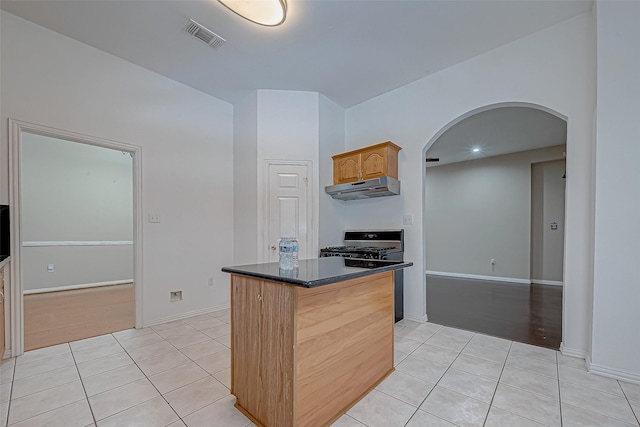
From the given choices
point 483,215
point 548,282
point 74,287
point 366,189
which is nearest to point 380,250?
point 366,189

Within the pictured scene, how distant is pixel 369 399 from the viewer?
5.99 feet

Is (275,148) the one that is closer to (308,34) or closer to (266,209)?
(266,209)

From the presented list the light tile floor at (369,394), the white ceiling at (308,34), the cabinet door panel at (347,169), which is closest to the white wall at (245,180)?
the white ceiling at (308,34)

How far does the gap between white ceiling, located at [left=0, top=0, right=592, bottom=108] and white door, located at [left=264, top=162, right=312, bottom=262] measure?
1.19 metres

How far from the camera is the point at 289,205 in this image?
3867 mm

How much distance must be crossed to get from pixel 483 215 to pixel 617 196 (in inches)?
177

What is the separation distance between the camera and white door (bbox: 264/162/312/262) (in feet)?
12.5

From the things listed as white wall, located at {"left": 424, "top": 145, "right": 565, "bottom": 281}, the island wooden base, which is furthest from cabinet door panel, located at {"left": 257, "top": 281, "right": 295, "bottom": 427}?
white wall, located at {"left": 424, "top": 145, "right": 565, "bottom": 281}

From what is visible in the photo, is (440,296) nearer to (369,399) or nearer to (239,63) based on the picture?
(369,399)

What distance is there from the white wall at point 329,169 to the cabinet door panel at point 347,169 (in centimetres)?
13

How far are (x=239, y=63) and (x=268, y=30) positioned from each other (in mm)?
704

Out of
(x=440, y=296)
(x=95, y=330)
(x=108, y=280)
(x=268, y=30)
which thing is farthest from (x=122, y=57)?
(x=440, y=296)

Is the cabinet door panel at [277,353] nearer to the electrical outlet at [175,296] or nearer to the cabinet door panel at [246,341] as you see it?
the cabinet door panel at [246,341]

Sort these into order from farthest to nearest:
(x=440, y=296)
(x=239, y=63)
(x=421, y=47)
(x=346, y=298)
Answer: (x=440, y=296) < (x=239, y=63) < (x=421, y=47) < (x=346, y=298)
